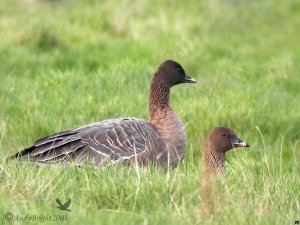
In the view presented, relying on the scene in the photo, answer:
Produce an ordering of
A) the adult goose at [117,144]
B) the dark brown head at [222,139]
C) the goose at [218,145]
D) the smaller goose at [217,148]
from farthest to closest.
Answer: the adult goose at [117,144]
the dark brown head at [222,139]
the goose at [218,145]
the smaller goose at [217,148]

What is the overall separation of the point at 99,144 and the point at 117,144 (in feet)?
0.51

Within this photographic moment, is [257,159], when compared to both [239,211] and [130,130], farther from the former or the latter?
[239,211]

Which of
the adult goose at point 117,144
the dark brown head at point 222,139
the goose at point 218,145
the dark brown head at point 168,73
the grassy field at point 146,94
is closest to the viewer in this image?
the grassy field at point 146,94

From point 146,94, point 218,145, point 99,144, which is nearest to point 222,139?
point 218,145

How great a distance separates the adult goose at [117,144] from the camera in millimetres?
7488

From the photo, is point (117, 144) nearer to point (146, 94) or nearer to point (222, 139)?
point (222, 139)

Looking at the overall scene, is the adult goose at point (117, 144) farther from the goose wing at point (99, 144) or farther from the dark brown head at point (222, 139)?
the dark brown head at point (222, 139)

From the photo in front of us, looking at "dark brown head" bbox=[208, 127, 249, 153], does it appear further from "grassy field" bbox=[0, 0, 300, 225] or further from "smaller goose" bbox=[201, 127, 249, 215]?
"grassy field" bbox=[0, 0, 300, 225]

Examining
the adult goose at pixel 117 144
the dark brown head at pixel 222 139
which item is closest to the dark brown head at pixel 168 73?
the adult goose at pixel 117 144

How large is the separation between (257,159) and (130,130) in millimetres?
1333

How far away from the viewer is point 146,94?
973 cm

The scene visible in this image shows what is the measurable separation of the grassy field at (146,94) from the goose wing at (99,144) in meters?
0.41

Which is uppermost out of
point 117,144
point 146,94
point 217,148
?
point 146,94

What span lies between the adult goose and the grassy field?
0.96ft
